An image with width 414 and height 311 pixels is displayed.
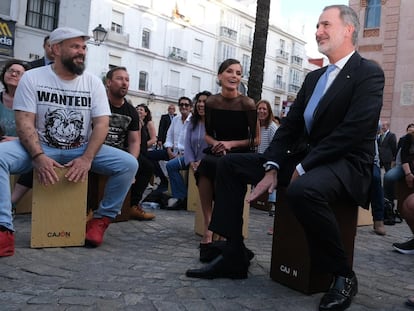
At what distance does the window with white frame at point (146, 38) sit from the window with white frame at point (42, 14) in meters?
15.7

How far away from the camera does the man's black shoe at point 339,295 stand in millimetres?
2760

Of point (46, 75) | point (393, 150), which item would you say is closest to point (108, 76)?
point (46, 75)

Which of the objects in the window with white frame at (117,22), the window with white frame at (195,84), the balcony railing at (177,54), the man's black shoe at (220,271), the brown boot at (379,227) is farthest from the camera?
the window with white frame at (195,84)

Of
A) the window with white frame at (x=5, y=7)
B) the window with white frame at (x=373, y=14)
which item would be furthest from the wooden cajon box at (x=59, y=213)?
the window with white frame at (x=373, y=14)

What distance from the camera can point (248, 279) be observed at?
3.33 meters

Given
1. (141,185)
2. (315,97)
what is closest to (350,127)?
(315,97)

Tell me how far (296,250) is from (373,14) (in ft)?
75.6

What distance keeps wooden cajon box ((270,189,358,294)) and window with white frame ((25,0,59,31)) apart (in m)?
24.4

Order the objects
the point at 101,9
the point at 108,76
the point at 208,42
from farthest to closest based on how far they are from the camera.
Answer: the point at 208,42 → the point at 101,9 → the point at 108,76

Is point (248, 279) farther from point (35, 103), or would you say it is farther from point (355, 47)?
point (35, 103)

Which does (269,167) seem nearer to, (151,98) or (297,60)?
(151,98)

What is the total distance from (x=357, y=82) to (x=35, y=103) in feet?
8.69

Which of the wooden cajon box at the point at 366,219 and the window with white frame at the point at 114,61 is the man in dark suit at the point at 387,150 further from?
the window with white frame at the point at 114,61

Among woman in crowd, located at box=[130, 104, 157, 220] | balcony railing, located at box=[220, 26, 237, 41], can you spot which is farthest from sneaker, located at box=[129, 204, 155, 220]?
balcony railing, located at box=[220, 26, 237, 41]
